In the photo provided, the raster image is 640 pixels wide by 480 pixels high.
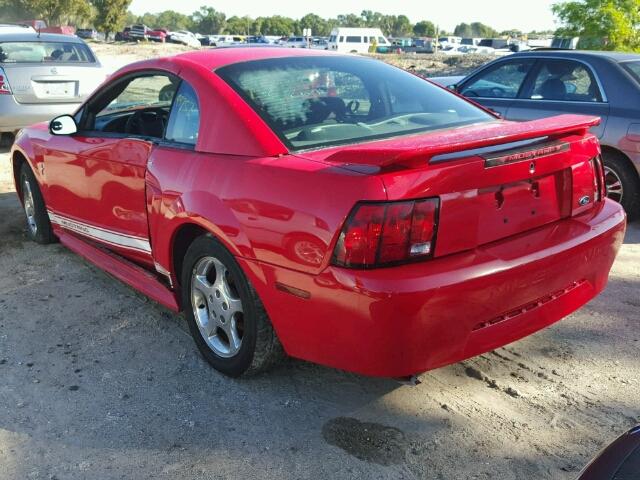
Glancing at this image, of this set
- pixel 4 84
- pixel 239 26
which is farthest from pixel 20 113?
pixel 239 26

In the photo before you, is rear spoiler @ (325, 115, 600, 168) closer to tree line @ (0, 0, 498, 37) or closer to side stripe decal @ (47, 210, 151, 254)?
side stripe decal @ (47, 210, 151, 254)

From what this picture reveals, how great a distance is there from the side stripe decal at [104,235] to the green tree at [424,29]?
13378 centimetres

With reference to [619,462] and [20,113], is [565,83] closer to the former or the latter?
[619,462]

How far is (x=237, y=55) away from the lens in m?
3.56

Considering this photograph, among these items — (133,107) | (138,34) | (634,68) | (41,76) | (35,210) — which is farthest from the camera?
(138,34)

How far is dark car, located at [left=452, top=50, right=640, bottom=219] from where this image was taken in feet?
18.8

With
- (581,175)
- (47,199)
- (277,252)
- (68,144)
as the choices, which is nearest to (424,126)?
(581,175)

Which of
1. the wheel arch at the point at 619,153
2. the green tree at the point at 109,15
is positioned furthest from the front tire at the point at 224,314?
the green tree at the point at 109,15

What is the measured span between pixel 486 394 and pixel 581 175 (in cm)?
112

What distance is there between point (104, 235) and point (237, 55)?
1.49 meters

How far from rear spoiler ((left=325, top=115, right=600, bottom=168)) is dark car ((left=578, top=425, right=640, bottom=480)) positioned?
1146mm

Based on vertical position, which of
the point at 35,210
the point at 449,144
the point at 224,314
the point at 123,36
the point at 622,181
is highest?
the point at 449,144

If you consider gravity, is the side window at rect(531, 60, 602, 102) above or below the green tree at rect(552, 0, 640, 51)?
below

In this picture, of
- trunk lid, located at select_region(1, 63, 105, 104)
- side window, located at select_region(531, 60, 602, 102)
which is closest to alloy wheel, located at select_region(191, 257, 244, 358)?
side window, located at select_region(531, 60, 602, 102)
